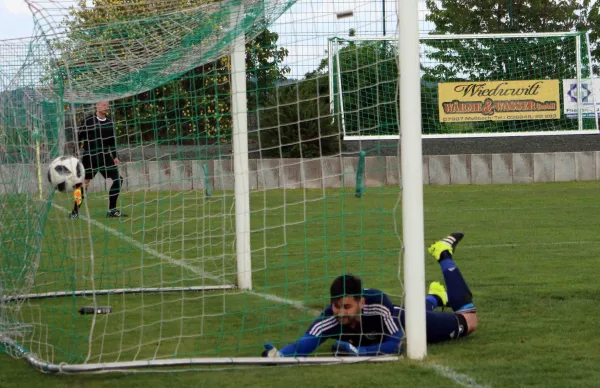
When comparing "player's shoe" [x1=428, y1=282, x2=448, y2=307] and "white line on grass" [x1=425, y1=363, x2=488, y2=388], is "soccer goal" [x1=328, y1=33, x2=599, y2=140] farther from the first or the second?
"white line on grass" [x1=425, y1=363, x2=488, y2=388]

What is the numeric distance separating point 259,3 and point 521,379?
133 inches

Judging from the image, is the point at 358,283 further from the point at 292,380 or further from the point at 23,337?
the point at 23,337

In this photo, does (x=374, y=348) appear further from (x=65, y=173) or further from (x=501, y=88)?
(x=501, y=88)

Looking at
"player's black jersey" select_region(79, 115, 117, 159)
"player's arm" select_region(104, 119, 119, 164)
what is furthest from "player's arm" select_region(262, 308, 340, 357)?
"player's arm" select_region(104, 119, 119, 164)

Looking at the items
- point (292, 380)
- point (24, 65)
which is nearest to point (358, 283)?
point (292, 380)

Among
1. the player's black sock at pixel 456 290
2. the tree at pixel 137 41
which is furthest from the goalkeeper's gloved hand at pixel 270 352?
the tree at pixel 137 41

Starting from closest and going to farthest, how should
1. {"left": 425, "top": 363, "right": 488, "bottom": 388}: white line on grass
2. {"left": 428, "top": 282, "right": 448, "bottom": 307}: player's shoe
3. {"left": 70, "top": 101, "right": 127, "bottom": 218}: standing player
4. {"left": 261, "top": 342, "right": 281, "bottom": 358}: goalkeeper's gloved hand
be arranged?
{"left": 425, "top": 363, "right": 488, "bottom": 388}: white line on grass < {"left": 261, "top": 342, "right": 281, "bottom": 358}: goalkeeper's gloved hand < {"left": 428, "top": 282, "right": 448, "bottom": 307}: player's shoe < {"left": 70, "top": 101, "right": 127, "bottom": 218}: standing player

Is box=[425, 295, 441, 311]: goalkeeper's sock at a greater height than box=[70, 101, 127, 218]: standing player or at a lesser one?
lesser

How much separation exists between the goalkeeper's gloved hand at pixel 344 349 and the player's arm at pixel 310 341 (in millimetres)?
82

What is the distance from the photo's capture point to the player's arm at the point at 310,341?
548cm

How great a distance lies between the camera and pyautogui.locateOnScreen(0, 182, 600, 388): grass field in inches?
203

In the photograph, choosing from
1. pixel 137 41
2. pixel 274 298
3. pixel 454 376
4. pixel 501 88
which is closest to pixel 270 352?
pixel 454 376

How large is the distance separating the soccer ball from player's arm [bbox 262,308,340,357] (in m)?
1.84

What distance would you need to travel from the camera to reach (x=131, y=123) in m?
10.3
